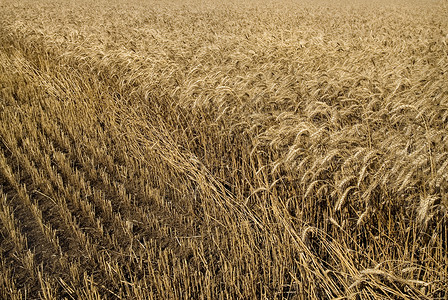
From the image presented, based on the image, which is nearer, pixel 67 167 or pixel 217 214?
pixel 217 214

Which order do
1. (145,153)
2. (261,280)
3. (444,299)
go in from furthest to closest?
(145,153), (261,280), (444,299)

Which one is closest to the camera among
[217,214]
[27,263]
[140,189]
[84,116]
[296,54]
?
[27,263]

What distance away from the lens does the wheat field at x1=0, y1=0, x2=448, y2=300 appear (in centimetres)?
196

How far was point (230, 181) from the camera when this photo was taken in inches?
126

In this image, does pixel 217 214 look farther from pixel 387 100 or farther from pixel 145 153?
pixel 387 100

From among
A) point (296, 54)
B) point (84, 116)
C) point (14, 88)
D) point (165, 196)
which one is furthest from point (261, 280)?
point (14, 88)

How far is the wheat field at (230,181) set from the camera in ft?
6.44

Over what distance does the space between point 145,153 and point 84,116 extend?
1.24 metres

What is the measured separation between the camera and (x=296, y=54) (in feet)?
17.1

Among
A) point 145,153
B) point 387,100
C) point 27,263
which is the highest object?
point 387,100

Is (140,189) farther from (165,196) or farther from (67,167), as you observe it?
(67,167)

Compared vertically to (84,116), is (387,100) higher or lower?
higher

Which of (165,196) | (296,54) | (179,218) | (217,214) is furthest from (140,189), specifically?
(296,54)

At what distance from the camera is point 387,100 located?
302 centimetres
